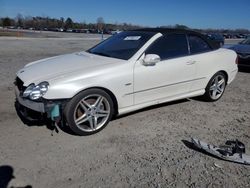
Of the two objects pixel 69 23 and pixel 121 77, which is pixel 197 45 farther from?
pixel 69 23

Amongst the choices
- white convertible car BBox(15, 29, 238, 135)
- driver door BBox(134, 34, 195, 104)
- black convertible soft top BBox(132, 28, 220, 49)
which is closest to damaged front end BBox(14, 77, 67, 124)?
white convertible car BBox(15, 29, 238, 135)

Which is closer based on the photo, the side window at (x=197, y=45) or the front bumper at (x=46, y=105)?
the front bumper at (x=46, y=105)

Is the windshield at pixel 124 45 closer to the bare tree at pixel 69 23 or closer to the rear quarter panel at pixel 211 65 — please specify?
the rear quarter panel at pixel 211 65

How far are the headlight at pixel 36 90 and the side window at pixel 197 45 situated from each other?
9.33 feet

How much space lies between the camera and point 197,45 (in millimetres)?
5582

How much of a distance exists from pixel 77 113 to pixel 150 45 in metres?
1.70

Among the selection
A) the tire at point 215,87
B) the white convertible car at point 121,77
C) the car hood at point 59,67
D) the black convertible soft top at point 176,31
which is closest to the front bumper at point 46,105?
the white convertible car at point 121,77

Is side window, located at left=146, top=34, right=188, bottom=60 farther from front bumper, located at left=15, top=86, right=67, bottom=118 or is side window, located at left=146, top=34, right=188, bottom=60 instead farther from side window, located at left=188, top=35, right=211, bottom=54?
front bumper, located at left=15, top=86, right=67, bottom=118

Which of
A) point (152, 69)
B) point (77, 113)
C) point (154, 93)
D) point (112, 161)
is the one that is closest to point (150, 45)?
point (152, 69)

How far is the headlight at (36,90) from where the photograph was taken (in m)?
3.88

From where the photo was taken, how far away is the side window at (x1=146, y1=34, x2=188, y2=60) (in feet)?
16.0

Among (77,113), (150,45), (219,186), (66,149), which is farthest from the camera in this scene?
(150,45)

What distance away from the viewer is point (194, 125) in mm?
4711

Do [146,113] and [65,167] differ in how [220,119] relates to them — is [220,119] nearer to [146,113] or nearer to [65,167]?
[146,113]
